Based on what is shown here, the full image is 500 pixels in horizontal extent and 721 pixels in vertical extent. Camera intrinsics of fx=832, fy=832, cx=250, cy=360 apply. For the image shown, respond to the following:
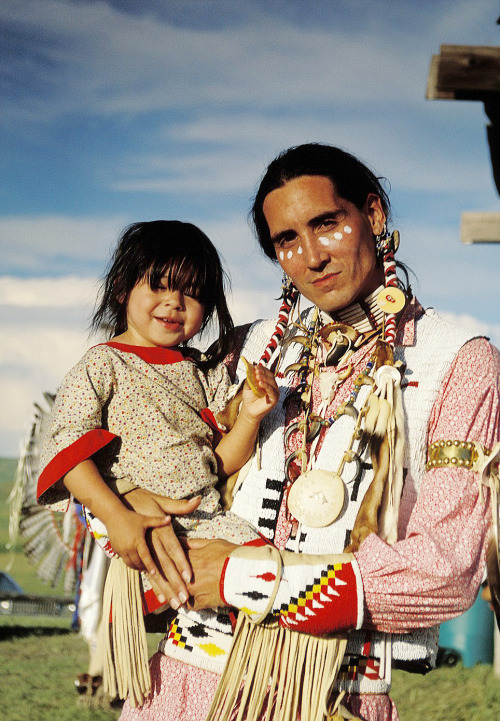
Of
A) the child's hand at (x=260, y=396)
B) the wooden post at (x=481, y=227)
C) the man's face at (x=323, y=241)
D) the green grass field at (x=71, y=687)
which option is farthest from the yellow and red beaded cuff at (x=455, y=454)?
the green grass field at (x=71, y=687)

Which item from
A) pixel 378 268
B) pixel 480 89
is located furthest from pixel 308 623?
pixel 480 89

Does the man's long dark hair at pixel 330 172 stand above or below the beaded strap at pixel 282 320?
above

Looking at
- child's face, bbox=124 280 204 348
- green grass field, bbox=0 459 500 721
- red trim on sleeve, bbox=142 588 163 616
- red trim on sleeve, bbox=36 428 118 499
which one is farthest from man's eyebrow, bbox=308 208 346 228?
green grass field, bbox=0 459 500 721

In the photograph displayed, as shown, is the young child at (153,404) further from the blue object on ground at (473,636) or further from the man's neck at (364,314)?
the blue object on ground at (473,636)

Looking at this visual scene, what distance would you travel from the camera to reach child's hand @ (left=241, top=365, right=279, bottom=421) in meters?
2.05

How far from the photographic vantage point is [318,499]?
1.96 meters

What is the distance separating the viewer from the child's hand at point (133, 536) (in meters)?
1.88

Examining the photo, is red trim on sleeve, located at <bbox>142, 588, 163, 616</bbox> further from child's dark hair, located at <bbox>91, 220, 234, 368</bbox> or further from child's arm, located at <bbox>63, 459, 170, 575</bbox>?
child's dark hair, located at <bbox>91, 220, 234, 368</bbox>

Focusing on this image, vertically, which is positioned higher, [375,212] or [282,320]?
[375,212]

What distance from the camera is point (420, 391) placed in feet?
6.56

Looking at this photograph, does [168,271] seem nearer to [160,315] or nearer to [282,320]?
[160,315]

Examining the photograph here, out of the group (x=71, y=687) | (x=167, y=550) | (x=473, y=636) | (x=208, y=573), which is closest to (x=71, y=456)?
(x=167, y=550)

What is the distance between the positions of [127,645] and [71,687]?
5.09 metres

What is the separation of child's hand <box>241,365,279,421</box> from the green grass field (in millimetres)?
4397
